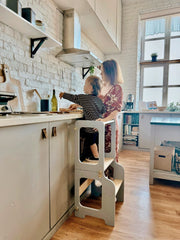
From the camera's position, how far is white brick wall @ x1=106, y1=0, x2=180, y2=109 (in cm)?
421

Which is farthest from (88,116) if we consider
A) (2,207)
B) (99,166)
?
(2,207)

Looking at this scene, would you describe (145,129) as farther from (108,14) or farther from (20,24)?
(20,24)

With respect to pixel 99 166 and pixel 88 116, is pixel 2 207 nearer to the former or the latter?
pixel 99 166

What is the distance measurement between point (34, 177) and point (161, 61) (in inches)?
172

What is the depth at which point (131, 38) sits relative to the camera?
435cm

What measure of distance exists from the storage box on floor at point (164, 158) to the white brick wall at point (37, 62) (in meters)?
1.55

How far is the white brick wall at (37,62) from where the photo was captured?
5.21 ft

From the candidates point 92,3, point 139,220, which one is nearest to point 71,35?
point 92,3

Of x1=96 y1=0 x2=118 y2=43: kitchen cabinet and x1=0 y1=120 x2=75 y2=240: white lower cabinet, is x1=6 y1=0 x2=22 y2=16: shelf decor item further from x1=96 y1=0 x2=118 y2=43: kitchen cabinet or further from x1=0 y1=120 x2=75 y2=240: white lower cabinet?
x1=96 y1=0 x2=118 y2=43: kitchen cabinet

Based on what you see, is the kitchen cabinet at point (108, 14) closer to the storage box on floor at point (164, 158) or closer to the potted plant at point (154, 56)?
the potted plant at point (154, 56)

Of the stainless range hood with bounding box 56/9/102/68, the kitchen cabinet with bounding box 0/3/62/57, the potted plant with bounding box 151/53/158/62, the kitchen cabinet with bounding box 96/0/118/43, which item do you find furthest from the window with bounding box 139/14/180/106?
the kitchen cabinet with bounding box 0/3/62/57

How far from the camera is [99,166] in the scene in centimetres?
149

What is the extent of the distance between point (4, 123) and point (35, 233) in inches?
31.7

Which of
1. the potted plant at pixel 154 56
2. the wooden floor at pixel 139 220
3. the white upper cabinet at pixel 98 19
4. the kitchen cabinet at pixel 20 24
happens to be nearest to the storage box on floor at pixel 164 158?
the wooden floor at pixel 139 220
